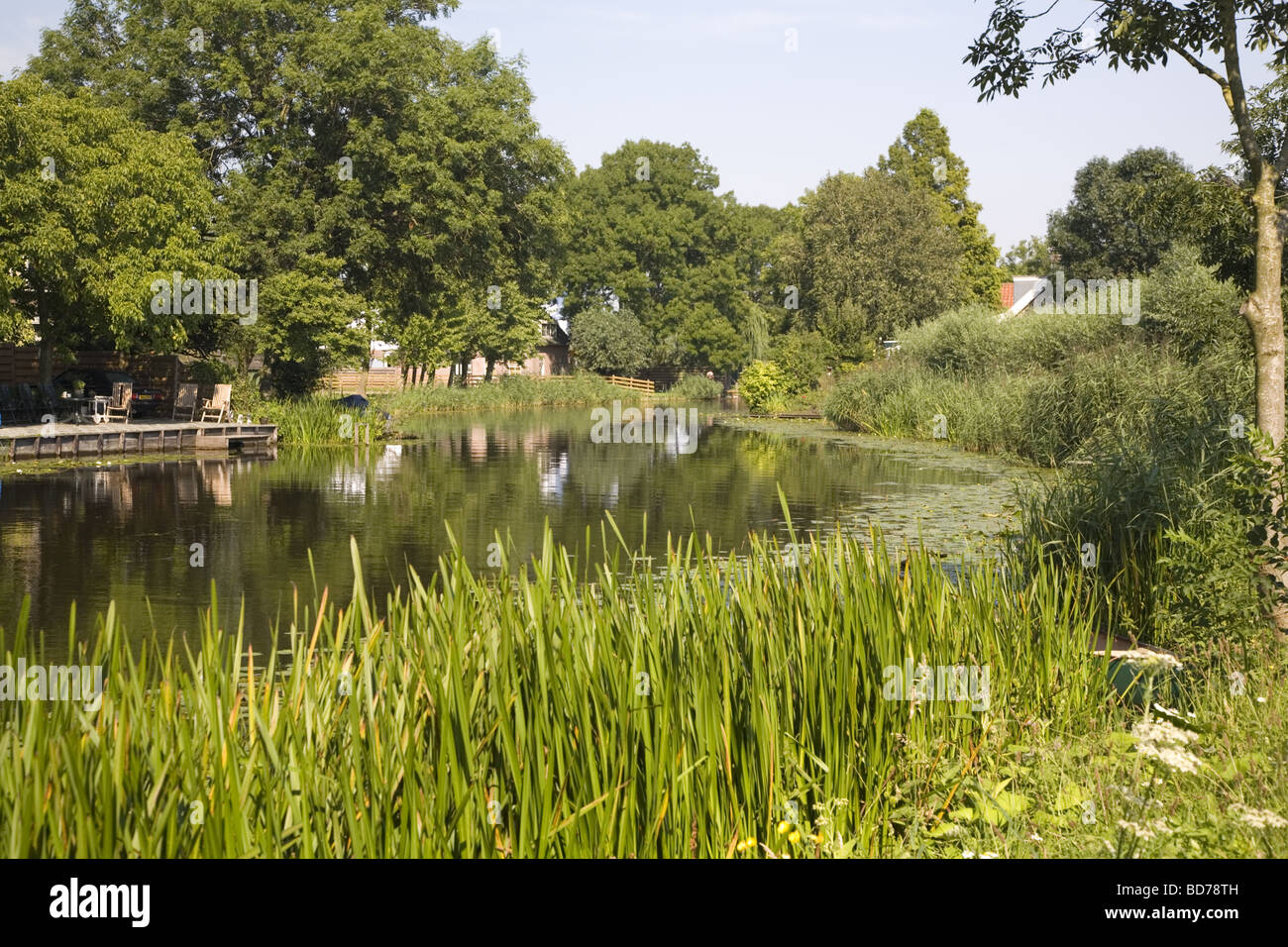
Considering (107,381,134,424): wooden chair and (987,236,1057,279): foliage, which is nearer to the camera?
(107,381,134,424): wooden chair

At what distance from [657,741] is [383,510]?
13816 mm

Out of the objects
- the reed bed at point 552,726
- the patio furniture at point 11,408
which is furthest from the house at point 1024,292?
the reed bed at point 552,726

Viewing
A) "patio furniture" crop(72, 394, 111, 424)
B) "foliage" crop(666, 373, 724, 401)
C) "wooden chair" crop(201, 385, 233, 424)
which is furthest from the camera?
"foliage" crop(666, 373, 724, 401)

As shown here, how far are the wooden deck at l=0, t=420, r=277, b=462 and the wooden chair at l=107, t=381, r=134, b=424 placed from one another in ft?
0.98

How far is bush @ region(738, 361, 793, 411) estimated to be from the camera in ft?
161

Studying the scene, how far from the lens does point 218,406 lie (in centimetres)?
2903

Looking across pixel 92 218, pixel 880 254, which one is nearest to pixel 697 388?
pixel 880 254

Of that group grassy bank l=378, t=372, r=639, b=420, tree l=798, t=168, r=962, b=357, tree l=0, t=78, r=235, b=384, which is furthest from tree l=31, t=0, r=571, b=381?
tree l=798, t=168, r=962, b=357

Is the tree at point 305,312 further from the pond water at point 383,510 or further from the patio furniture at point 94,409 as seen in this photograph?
the patio furniture at point 94,409

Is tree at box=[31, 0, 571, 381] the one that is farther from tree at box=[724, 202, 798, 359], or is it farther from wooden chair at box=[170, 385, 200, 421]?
tree at box=[724, 202, 798, 359]

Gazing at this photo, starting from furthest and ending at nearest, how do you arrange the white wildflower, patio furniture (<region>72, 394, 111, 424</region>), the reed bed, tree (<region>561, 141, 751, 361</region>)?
1. tree (<region>561, 141, 751, 361</region>)
2. patio furniture (<region>72, 394, 111, 424</region>)
3. the white wildflower
4. the reed bed

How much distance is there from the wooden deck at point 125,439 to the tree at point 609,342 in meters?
46.5

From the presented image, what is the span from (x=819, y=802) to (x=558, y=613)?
4.19 ft

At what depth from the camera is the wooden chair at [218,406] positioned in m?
28.7
